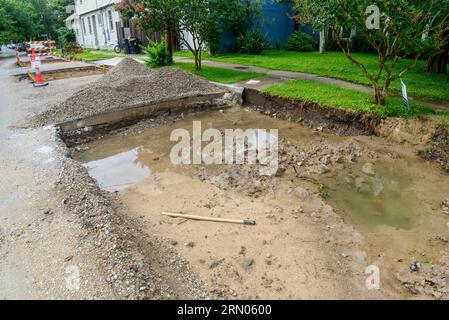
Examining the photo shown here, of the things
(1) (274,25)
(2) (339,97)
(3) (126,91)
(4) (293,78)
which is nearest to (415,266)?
(2) (339,97)

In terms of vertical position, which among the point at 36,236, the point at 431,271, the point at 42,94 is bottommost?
the point at 431,271

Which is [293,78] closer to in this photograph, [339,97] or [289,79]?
[289,79]

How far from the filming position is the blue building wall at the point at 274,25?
689 inches

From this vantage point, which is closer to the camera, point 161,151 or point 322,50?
point 161,151

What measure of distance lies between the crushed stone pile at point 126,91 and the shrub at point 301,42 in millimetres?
9035

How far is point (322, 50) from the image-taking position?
624 inches

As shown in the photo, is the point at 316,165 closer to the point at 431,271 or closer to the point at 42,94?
the point at 431,271

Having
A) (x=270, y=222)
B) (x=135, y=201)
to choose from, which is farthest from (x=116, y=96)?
(x=270, y=222)

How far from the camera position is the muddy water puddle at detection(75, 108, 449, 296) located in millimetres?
3764

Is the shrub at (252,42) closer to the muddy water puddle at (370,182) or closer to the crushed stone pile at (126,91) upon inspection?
the crushed stone pile at (126,91)

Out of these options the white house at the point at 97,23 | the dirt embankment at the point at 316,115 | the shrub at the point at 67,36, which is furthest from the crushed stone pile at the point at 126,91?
the shrub at the point at 67,36

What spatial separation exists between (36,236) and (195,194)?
210cm

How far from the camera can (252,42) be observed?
53.5ft

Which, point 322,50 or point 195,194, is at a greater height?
point 322,50
